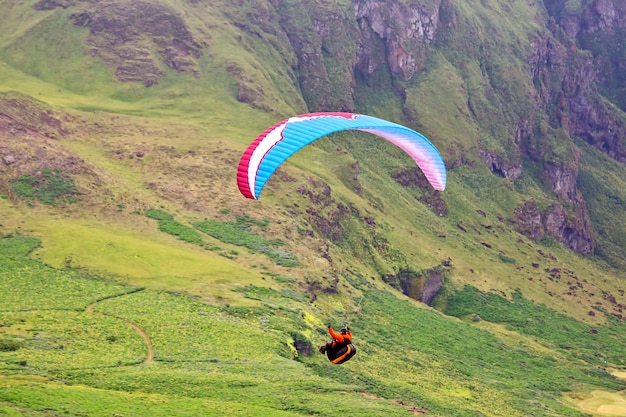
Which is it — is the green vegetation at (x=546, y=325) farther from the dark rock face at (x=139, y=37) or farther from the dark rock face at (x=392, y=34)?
the dark rock face at (x=392, y=34)

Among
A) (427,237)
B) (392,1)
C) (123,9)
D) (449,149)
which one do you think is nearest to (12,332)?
(427,237)

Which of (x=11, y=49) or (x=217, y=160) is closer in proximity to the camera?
(x=217, y=160)

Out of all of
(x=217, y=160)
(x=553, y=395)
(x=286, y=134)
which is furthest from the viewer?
(x=217, y=160)

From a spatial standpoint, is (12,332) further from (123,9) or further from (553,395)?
(123,9)

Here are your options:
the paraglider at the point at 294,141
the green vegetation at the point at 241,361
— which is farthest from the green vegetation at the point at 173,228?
the paraglider at the point at 294,141

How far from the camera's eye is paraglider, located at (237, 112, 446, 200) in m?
37.4

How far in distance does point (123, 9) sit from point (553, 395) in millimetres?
90920

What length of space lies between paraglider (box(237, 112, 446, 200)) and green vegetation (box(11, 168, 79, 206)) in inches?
2045

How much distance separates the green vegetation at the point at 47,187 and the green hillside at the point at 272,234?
30 centimetres

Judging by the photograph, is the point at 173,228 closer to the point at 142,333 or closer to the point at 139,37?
the point at 142,333

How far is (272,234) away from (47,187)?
24.5 meters

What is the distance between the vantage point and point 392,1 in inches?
7308

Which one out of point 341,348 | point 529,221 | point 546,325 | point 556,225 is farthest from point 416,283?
point 341,348

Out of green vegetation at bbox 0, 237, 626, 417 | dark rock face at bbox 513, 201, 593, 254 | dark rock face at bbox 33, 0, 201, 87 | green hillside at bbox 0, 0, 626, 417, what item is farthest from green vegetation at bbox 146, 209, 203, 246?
dark rock face at bbox 513, 201, 593, 254
